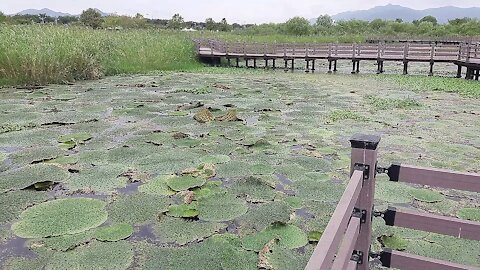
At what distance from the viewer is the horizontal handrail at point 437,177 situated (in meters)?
1.61

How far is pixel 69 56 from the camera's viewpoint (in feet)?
32.9

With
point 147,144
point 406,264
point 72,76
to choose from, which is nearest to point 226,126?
point 147,144

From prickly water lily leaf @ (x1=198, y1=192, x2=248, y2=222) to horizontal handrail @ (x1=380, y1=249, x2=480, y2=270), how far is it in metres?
1.47

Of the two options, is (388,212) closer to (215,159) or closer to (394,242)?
(394,242)

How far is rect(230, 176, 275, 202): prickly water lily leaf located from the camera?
11.6 ft

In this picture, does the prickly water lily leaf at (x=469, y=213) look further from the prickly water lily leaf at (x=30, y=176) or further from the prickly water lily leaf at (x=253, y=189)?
the prickly water lily leaf at (x=30, y=176)

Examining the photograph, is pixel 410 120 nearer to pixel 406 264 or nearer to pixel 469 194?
pixel 469 194

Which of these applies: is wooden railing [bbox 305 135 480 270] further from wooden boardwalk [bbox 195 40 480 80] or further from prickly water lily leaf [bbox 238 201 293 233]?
wooden boardwalk [bbox 195 40 480 80]

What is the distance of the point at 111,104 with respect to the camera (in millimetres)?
7637

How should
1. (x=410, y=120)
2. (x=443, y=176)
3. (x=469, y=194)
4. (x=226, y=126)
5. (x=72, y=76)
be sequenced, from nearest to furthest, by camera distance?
(x=443, y=176) < (x=469, y=194) < (x=226, y=126) < (x=410, y=120) < (x=72, y=76)

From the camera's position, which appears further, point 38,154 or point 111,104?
point 111,104

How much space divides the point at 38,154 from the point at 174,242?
2.61 m

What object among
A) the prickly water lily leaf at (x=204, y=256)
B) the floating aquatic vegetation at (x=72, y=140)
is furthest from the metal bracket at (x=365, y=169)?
the floating aquatic vegetation at (x=72, y=140)

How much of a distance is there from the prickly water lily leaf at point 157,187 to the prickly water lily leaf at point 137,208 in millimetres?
79
